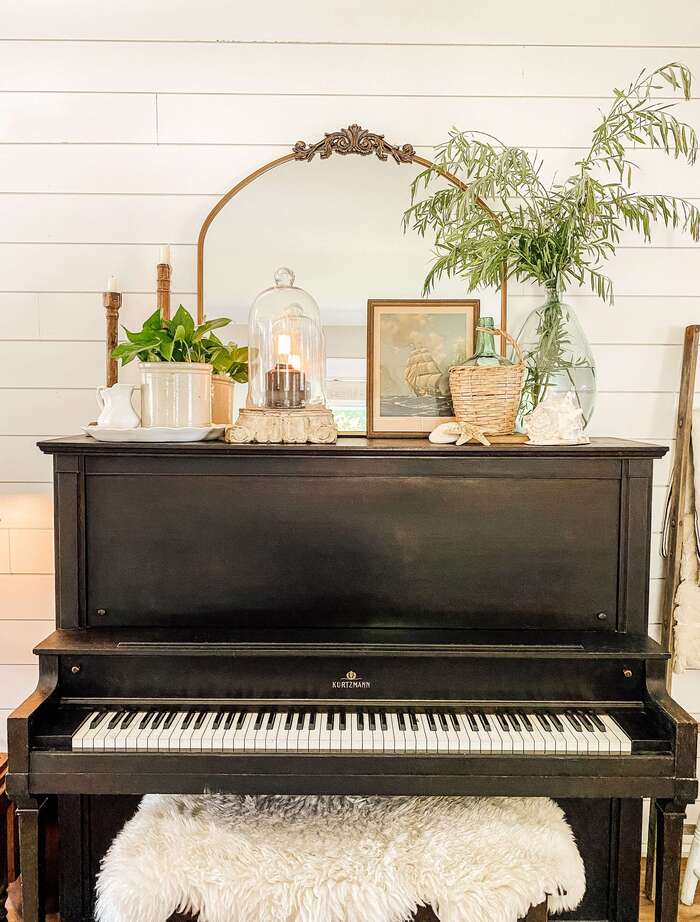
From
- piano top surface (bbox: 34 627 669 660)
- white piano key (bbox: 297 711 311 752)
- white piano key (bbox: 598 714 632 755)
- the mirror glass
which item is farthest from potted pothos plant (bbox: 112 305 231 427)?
white piano key (bbox: 598 714 632 755)

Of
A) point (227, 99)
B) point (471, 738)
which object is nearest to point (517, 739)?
point (471, 738)

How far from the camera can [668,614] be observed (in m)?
2.27

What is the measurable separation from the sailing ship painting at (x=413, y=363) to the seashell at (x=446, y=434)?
95mm

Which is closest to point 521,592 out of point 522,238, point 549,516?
point 549,516

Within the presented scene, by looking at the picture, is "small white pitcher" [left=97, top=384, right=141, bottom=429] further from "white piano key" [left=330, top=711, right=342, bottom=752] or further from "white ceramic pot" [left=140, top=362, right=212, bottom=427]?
"white piano key" [left=330, top=711, right=342, bottom=752]

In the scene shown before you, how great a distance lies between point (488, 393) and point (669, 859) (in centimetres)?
108

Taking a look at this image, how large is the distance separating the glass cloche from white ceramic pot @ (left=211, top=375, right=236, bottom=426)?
12cm

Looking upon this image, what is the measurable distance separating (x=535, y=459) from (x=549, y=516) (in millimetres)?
144

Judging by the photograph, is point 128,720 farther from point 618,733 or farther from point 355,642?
point 618,733

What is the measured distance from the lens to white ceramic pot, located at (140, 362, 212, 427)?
1.79 m

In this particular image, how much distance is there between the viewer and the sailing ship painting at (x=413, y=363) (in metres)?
1.90

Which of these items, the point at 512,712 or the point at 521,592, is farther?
the point at 521,592

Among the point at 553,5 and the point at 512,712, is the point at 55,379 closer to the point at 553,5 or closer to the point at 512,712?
the point at 512,712

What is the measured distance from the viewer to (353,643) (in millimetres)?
1724
